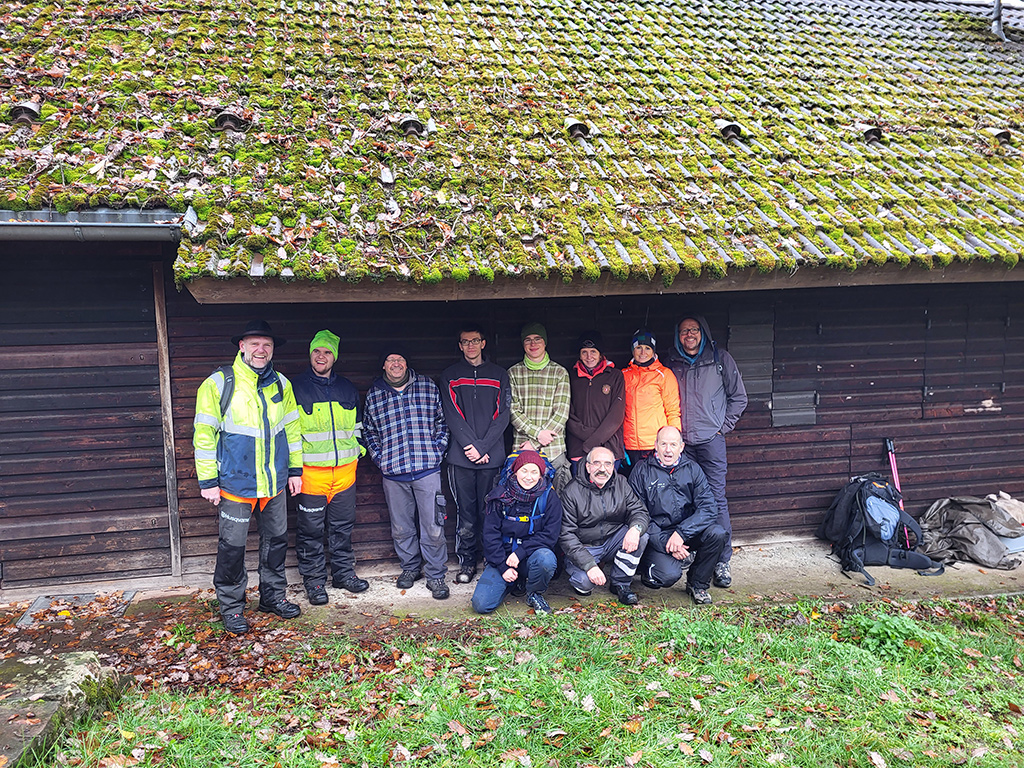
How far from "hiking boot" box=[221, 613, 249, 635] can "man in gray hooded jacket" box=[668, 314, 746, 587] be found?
381 cm

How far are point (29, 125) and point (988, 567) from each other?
878 centimetres

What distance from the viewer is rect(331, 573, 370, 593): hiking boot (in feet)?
18.5

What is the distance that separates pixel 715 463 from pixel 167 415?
4696 millimetres

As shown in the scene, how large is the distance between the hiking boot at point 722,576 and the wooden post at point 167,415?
4574mm

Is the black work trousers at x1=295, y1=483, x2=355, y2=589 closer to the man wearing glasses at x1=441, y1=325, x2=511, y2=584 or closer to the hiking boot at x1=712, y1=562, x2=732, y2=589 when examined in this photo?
the man wearing glasses at x1=441, y1=325, x2=511, y2=584

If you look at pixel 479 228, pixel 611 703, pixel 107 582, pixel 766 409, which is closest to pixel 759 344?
pixel 766 409

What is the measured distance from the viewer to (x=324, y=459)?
17.6 ft

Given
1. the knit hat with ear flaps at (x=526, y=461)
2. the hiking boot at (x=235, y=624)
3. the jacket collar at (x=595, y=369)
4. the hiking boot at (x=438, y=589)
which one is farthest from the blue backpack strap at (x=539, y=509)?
the hiking boot at (x=235, y=624)

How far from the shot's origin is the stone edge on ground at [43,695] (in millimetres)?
3225

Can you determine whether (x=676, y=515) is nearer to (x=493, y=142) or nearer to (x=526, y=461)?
(x=526, y=461)

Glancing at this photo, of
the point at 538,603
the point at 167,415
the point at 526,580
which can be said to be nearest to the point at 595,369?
the point at 526,580

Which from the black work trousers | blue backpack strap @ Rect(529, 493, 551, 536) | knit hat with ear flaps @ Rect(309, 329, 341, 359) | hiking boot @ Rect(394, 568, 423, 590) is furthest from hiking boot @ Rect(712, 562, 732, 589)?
knit hat with ear flaps @ Rect(309, 329, 341, 359)

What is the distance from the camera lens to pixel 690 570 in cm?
550

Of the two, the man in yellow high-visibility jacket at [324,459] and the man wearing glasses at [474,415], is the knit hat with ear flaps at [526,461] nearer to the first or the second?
the man wearing glasses at [474,415]
